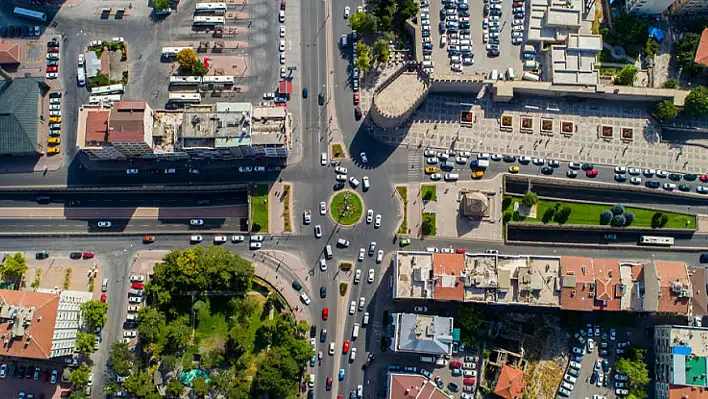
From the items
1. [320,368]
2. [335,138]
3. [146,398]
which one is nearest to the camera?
[146,398]

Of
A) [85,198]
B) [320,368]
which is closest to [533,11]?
[320,368]

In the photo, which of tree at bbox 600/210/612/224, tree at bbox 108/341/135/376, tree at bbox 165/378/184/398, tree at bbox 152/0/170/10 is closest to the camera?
tree at bbox 108/341/135/376

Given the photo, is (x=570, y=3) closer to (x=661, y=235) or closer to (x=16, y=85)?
(x=661, y=235)

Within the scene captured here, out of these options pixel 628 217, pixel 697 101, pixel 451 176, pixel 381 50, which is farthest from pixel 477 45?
pixel 628 217

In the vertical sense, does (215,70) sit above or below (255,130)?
above

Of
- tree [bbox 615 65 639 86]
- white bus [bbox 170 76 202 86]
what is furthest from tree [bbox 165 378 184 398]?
tree [bbox 615 65 639 86]

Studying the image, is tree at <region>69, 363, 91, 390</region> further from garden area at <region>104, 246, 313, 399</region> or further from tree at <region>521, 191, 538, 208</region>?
tree at <region>521, 191, 538, 208</region>

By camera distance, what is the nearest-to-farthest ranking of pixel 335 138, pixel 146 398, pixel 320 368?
pixel 146 398
pixel 320 368
pixel 335 138
